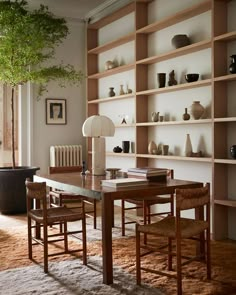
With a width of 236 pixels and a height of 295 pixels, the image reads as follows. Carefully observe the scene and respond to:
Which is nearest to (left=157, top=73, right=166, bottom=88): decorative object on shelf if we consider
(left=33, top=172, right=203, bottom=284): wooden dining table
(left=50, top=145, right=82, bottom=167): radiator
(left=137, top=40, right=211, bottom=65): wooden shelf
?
(left=137, top=40, right=211, bottom=65): wooden shelf

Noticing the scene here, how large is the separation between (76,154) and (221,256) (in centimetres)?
393

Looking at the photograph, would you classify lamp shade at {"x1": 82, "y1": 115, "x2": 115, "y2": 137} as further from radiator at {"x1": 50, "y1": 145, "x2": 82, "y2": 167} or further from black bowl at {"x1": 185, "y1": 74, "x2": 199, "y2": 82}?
radiator at {"x1": 50, "y1": 145, "x2": 82, "y2": 167}

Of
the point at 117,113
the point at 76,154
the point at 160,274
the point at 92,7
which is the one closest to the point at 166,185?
the point at 160,274

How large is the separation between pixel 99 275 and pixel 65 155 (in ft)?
13.3

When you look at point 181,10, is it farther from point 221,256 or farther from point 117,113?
point 221,256

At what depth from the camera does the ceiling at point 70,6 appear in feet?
22.3

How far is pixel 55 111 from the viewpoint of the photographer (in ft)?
24.3

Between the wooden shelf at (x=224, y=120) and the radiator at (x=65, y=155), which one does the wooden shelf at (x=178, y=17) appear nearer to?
the wooden shelf at (x=224, y=120)

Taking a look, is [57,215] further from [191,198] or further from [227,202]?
[227,202]

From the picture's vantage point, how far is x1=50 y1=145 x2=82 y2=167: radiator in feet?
23.5

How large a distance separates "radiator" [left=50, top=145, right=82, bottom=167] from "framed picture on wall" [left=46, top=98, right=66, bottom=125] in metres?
0.47

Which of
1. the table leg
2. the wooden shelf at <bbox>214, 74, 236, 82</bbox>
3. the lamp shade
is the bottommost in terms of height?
the table leg

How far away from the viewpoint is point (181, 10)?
17.3ft

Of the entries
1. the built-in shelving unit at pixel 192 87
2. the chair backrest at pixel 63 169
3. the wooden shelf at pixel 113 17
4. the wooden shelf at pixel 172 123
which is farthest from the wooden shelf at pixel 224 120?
the wooden shelf at pixel 113 17
